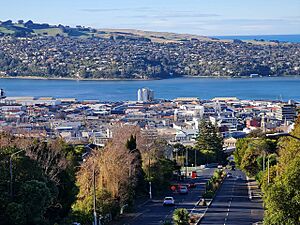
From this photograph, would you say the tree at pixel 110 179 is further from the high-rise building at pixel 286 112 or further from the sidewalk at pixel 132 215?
the high-rise building at pixel 286 112

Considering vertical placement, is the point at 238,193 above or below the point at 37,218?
below

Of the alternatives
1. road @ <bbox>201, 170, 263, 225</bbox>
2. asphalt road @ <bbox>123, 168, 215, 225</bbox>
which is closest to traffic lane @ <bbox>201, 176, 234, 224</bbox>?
road @ <bbox>201, 170, 263, 225</bbox>

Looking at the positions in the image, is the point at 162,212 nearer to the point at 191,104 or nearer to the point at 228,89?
the point at 191,104

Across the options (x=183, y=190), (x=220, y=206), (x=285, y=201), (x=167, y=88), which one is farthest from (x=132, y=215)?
(x=167, y=88)

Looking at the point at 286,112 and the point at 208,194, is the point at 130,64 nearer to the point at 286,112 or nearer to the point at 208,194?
the point at 286,112

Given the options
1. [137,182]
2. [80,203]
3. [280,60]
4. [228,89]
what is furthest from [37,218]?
[280,60]

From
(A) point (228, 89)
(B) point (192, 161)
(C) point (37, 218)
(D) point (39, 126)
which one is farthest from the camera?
(A) point (228, 89)

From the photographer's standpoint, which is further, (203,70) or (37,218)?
(203,70)
